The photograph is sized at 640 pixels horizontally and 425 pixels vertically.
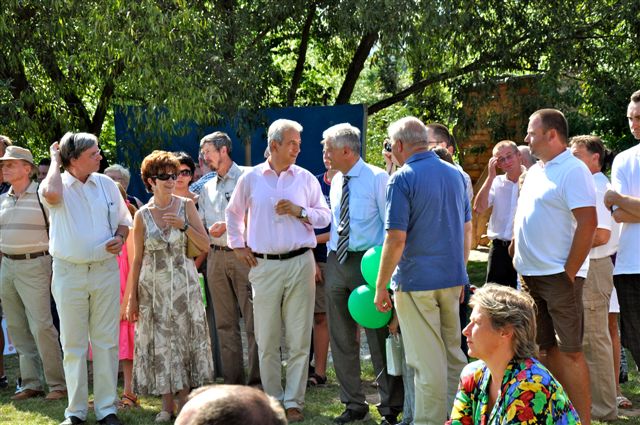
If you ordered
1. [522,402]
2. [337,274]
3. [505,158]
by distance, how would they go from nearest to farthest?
[522,402], [337,274], [505,158]

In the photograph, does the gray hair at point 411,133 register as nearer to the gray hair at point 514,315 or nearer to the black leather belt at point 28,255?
the gray hair at point 514,315

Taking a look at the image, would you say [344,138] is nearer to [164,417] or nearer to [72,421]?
[164,417]

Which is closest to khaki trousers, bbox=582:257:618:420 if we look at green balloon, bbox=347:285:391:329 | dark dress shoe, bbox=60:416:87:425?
green balloon, bbox=347:285:391:329

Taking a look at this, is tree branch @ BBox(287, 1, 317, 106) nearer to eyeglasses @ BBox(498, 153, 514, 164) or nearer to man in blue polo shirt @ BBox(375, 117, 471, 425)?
eyeglasses @ BBox(498, 153, 514, 164)

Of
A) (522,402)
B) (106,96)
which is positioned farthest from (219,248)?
(106,96)

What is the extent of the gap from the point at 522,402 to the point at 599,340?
2824 millimetres

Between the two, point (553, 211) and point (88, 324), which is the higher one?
point (553, 211)

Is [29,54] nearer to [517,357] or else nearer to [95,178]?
[95,178]

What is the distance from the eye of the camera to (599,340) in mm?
6535

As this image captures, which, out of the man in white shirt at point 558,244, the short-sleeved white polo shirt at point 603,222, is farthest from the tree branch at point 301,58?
the man in white shirt at point 558,244

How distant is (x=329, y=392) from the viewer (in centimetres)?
772

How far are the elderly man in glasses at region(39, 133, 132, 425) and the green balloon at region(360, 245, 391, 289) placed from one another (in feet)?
5.84

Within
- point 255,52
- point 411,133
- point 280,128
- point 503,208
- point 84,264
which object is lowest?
point 84,264

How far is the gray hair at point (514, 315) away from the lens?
4.11 metres
